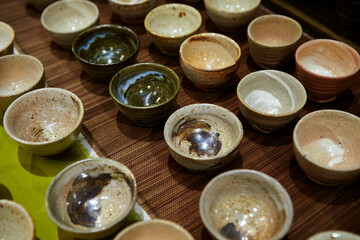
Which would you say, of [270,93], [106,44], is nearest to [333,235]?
[270,93]

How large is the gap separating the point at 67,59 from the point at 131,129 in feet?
3.02

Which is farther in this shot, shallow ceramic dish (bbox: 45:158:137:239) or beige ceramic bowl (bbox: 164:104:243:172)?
beige ceramic bowl (bbox: 164:104:243:172)

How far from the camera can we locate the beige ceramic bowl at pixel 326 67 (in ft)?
6.69

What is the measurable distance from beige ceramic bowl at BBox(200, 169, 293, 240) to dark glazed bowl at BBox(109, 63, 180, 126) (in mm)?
624

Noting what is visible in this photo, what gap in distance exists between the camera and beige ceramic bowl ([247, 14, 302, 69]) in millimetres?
2303

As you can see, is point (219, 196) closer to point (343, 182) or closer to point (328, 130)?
point (343, 182)

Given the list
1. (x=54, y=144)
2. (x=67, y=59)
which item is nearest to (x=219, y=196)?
(x=54, y=144)

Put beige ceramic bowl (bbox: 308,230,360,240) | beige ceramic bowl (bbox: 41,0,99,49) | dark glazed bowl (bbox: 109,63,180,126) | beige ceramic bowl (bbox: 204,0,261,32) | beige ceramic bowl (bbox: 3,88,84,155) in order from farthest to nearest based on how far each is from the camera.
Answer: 1. beige ceramic bowl (bbox: 41,0,99,49)
2. beige ceramic bowl (bbox: 204,0,261,32)
3. dark glazed bowl (bbox: 109,63,180,126)
4. beige ceramic bowl (bbox: 3,88,84,155)
5. beige ceramic bowl (bbox: 308,230,360,240)

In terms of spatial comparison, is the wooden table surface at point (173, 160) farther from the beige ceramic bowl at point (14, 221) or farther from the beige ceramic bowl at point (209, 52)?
the beige ceramic bowl at point (14, 221)

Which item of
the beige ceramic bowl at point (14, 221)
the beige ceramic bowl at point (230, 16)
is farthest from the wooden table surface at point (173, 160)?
the beige ceramic bowl at point (14, 221)

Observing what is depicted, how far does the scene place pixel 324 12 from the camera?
2.81 metres

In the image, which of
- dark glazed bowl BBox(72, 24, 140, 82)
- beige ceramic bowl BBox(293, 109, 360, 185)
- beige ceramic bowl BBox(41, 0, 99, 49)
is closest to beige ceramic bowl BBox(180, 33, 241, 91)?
dark glazed bowl BBox(72, 24, 140, 82)

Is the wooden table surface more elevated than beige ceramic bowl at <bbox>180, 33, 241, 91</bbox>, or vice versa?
beige ceramic bowl at <bbox>180, 33, 241, 91</bbox>

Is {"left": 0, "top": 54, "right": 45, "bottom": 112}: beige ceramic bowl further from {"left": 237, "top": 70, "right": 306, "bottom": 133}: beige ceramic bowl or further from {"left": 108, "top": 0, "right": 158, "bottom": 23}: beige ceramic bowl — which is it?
{"left": 237, "top": 70, "right": 306, "bottom": 133}: beige ceramic bowl
